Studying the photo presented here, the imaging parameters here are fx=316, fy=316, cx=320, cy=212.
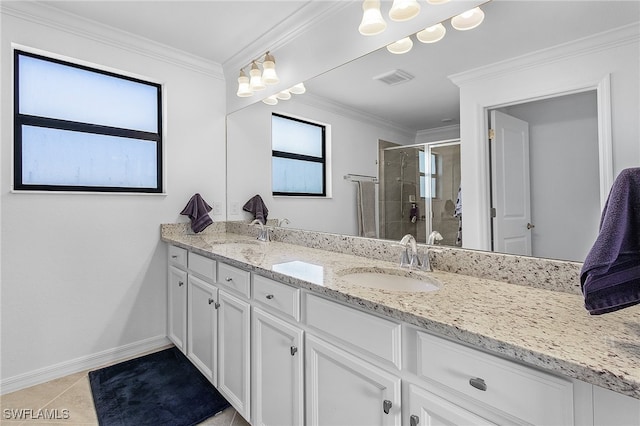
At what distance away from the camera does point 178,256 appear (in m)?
2.36

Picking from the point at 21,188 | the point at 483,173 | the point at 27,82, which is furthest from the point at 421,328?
the point at 27,82

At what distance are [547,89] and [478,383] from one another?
1.02 metres

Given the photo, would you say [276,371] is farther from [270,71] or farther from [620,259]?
[270,71]

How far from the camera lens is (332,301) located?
44.3 inches

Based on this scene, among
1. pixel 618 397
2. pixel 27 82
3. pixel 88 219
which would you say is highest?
pixel 27 82

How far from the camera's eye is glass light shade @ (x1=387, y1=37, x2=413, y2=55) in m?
1.54

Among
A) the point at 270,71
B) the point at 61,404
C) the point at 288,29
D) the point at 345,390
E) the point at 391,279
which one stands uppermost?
the point at 288,29

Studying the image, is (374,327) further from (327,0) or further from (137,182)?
(137,182)

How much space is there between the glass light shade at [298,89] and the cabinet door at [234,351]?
4.64 ft

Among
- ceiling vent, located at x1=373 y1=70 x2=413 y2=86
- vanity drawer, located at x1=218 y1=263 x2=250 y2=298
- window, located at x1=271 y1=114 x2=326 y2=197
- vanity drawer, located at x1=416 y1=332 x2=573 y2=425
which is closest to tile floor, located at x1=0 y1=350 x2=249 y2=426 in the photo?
vanity drawer, located at x1=218 y1=263 x2=250 y2=298

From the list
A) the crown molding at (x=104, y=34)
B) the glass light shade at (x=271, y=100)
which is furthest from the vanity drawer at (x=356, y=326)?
the crown molding at (x=104, y=34)

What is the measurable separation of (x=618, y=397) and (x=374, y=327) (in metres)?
0.55

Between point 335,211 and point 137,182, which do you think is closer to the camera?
point 335,211

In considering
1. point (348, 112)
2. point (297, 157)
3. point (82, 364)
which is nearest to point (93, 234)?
point (82, 364)
